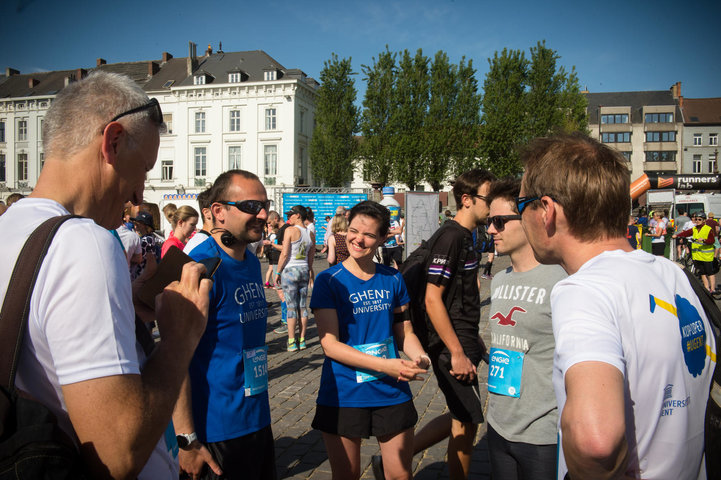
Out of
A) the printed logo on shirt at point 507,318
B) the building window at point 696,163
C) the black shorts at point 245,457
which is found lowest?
the black shorts at point 245,457

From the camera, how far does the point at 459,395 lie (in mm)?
3283

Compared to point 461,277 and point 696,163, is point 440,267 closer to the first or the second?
point 461,277

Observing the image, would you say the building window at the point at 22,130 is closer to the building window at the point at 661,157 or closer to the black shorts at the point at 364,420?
the black shorts at the point at 364,420

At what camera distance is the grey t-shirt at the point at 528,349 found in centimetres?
243

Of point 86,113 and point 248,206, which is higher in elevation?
point 86,113

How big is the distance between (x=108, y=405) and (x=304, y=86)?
46.5m

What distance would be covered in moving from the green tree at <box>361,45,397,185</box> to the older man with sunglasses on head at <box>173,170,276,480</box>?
1612 inches

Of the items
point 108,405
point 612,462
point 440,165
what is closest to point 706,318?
point 612,462

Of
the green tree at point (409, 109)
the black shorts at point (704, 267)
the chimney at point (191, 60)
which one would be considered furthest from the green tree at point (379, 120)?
the black shorts at point (704, 267)

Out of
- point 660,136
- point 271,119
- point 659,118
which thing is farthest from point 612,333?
point 659,118

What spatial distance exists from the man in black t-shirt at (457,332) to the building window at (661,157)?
259ft

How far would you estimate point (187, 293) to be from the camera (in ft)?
4.31

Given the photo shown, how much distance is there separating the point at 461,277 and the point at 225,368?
5.81 ft

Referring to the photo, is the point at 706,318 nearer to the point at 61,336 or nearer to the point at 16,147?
the point at 61,336
